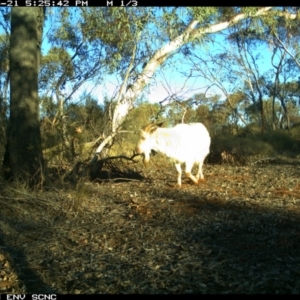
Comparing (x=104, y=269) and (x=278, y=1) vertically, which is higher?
(x=278, y=1)

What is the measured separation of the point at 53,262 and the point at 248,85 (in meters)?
34.4

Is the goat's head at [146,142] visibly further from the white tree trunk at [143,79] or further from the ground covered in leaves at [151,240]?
the white tree trunk at [143,79]

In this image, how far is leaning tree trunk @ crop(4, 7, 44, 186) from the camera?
1076 cm

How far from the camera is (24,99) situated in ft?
36.2

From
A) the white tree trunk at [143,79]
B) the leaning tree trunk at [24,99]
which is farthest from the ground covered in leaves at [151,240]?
the white tree trunk at [143,79]

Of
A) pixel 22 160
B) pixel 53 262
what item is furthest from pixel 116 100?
pixel 53 262

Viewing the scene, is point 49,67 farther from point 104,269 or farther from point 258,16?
point 104,269

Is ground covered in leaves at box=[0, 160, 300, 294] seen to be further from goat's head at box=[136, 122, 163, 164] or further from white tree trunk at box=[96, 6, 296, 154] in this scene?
white tree trunk at box=[96, 6, 296, 154]

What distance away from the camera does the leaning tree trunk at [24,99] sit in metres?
10.8

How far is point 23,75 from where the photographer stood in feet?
36.5


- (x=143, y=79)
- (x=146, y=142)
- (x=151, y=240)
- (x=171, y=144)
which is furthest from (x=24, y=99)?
(x=151, y=240)

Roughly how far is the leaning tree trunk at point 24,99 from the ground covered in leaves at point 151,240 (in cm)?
102

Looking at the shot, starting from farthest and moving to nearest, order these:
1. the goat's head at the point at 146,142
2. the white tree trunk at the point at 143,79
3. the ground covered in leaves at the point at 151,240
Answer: the white tree trunk at the point at 143,79 < the goat's head at the point at 146,142 < the ground covered in leaves at the point at 151,240

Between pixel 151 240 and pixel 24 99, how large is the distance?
18.4 ft
